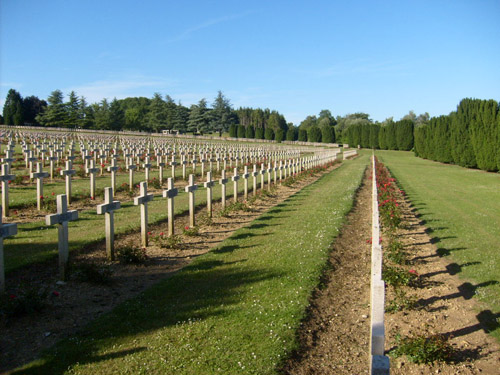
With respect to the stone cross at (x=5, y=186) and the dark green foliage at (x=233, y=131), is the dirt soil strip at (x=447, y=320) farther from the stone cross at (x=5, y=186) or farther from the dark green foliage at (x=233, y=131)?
→ the dark green foliage at (x=233, y=131)

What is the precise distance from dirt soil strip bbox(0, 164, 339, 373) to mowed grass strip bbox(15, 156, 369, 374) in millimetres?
258

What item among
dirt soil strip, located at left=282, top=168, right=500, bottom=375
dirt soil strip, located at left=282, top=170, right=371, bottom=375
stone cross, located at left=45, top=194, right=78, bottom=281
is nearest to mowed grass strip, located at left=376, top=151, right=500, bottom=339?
dirt soil strip, located at left=282, top=168, right=500, bottom=375

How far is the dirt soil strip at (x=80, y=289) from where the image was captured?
4.42m

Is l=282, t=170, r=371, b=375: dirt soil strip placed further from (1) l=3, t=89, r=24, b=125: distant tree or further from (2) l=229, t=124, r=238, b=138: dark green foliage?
(1) l=3, t=89, r=24, b=125: distant tree

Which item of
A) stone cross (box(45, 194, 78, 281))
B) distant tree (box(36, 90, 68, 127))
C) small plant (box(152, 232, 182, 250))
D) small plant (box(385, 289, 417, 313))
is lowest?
small plant (box(385, 289, 417, 313))

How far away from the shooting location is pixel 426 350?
169 inches

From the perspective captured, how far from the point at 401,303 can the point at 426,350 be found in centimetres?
167

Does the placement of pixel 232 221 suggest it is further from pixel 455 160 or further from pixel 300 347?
pixel 455 160

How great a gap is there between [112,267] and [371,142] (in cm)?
6988

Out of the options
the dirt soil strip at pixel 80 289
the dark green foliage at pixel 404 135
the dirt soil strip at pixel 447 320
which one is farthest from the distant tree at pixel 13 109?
the dirt soil strip at pixel 447 320

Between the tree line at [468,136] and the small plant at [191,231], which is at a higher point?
the tree line at [468,136]

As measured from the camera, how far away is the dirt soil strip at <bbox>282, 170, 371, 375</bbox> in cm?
425

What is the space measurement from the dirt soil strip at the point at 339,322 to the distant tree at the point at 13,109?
9382 centimetres

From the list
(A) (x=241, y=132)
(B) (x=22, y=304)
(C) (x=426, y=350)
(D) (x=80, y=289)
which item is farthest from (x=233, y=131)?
(C) (x=426, y=350)
